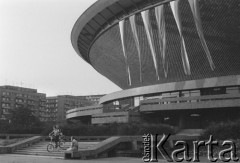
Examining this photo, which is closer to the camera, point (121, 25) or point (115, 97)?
point (121, 25)

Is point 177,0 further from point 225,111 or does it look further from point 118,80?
point 118,80

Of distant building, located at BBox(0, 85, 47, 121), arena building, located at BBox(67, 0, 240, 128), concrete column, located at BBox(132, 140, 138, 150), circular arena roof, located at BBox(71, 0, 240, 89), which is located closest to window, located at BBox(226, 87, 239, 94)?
arena building, located at BBox(67, 0, 240, 128)

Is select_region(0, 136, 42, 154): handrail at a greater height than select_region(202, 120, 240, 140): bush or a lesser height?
lesser

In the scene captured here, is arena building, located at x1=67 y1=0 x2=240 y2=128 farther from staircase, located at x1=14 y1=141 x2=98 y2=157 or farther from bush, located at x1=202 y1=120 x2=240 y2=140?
staircase, located at x1=14 y1=141 x2=98 y2=157

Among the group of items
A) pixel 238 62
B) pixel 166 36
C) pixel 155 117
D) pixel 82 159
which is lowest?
pixel 82 159

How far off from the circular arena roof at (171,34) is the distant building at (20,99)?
64.5 metres

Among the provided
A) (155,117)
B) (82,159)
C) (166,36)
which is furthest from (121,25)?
(82,159)

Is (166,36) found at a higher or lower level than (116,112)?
higher

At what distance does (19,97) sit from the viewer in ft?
425

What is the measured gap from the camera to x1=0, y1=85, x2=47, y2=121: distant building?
12276 cm

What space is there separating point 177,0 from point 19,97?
94088 mm

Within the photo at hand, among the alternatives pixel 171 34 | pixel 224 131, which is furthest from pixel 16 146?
pixel 171 34

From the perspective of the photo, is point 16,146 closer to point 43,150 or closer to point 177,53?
point 43,150

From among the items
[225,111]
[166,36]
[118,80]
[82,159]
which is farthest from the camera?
[118,80]
